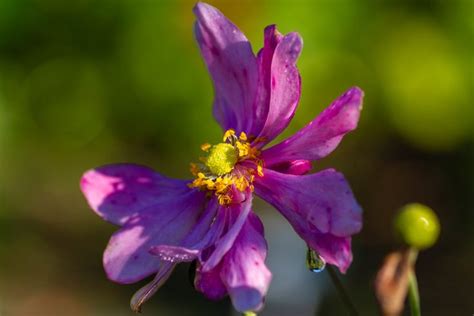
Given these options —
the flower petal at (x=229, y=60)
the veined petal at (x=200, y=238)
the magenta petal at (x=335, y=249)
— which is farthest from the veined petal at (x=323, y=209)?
the flower petal at (x=229, y=60)

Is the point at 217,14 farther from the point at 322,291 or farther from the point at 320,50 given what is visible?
the point at 320,50

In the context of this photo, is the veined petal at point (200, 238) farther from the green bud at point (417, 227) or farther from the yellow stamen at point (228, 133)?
the green bud at point (417, 227)

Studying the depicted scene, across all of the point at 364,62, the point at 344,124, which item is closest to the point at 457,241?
the point at 364,62

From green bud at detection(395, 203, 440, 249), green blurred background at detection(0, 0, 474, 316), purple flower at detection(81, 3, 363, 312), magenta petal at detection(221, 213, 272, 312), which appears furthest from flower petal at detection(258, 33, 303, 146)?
green blurred background at detection(0, 0, 474, 316)

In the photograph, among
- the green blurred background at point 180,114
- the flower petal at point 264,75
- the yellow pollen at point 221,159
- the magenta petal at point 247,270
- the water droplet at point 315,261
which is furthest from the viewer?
the green blurred background at point 180,114

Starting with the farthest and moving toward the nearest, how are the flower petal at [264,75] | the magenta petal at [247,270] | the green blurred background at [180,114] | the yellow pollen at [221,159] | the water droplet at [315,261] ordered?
the green blurred background at [180,114], the yellow pollen at [221,159], the flower petal at [264,75], the water droplet at [315,261], the magenta petal at [247,270]

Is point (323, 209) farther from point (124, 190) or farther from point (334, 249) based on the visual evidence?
point (124, 190)
